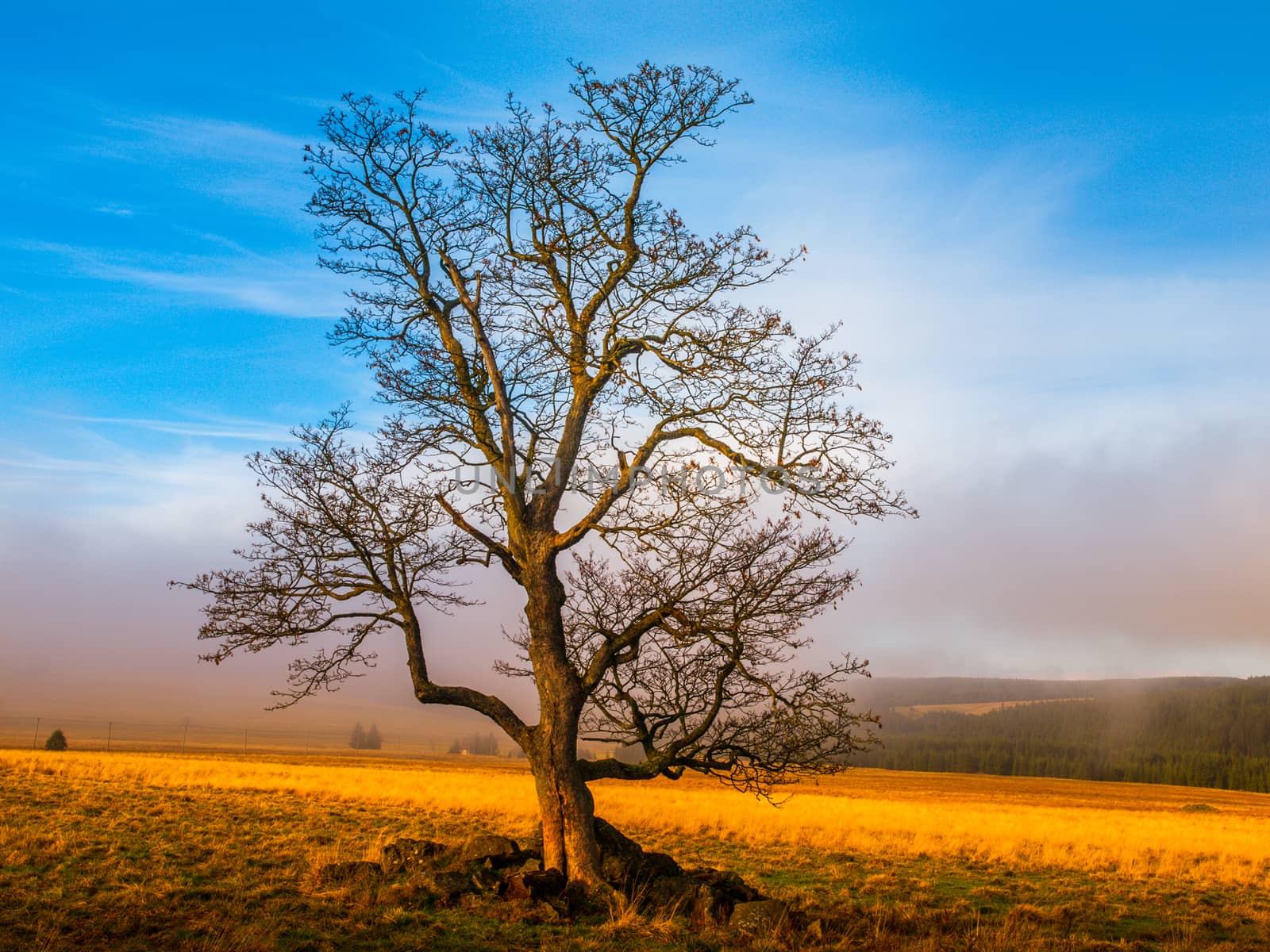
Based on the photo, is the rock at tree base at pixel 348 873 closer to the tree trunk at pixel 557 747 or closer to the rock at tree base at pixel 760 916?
the tree trunk at pixel 557 747

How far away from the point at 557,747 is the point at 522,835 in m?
12.3

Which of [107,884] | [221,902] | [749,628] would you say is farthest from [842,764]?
[107,884]

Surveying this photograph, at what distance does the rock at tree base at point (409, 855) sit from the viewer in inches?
458

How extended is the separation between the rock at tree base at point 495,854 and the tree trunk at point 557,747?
0.67 metres

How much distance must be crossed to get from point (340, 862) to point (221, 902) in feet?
7.27

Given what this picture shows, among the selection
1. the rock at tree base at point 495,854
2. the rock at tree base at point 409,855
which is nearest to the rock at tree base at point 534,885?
the rock at tree base at point 495,854

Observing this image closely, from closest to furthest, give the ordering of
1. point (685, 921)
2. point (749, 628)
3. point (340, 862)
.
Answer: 1. point (685, 921)
2. point (749, 628)
3. point (340, 862)

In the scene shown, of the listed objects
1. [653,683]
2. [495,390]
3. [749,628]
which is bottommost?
[653,683]

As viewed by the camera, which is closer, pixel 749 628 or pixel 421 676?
pixel 749 628

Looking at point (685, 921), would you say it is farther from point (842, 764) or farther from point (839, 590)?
point (839, 590)

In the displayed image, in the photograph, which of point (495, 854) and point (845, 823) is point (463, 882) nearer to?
point (495, 854)

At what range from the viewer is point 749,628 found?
10.6 meters

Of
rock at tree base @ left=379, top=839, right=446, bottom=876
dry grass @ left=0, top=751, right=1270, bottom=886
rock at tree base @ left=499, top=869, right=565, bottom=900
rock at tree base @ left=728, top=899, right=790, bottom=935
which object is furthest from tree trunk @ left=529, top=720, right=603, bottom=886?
dry grass @ left=0, top=751, right=1270, bottom=886

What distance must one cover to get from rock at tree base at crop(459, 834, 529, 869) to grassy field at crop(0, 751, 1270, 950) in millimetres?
1087
